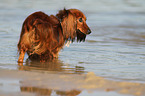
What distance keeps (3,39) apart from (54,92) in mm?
4692

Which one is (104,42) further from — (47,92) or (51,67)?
(47,92)

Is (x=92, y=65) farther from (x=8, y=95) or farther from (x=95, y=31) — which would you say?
Result: (x=95, y=31)

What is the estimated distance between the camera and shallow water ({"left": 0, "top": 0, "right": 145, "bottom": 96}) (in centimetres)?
570

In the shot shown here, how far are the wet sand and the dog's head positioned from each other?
4.02 ft

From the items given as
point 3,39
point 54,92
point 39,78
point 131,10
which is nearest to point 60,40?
point 39,78

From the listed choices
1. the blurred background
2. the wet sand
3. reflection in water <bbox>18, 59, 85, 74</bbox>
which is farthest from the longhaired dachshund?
the wet sand

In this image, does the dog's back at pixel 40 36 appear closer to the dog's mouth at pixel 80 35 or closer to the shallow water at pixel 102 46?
the shallow water at pixel 102 46

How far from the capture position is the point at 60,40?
616 cm

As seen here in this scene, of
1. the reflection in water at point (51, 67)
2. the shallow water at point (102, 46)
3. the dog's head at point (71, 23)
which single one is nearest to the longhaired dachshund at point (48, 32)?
the dog's head at point (71, 23)

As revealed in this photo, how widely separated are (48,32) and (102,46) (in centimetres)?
Result: 239

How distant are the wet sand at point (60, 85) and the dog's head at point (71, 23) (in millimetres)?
1226

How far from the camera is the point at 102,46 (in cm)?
798

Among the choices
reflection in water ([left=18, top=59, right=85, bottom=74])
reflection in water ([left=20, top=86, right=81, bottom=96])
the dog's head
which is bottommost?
reflection in water ([left=18, top=59, right=85, bottom=74])

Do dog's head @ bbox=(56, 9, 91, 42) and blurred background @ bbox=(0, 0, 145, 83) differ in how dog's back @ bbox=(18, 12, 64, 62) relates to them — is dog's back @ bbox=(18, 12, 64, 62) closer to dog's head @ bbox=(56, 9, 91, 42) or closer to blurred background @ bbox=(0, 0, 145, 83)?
dog's head @ bbox=(56, 9, 91, 42)
